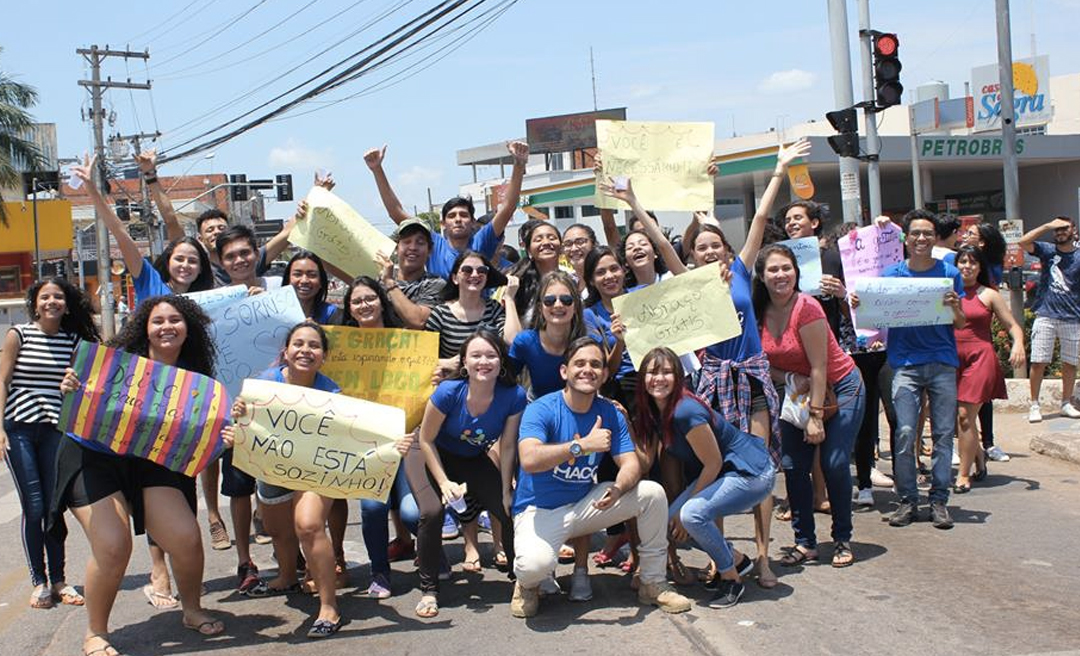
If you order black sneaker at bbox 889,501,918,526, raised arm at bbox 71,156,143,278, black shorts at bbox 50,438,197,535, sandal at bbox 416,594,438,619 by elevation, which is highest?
raised arm at bbox 71,156,143,278

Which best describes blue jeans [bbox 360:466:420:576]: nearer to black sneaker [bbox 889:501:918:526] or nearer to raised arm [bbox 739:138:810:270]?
raised arm [bbox 739:138:810:270]

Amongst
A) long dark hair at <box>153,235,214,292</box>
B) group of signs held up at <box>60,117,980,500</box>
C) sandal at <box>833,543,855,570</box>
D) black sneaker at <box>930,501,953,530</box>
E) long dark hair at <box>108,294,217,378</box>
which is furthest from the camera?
black sneaker at <box>930,501,953,530</box>

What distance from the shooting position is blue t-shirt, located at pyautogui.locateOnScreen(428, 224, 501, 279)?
790 cm

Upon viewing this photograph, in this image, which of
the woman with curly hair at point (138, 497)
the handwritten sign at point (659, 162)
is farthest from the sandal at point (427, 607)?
the handwritten sign at point (659, 162)

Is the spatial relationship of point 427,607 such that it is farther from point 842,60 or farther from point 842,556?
point 842,60

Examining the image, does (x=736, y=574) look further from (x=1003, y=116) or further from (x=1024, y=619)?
(x=1003, y=116)

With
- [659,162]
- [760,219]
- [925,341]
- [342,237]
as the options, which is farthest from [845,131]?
[342,237]

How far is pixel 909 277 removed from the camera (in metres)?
7.52

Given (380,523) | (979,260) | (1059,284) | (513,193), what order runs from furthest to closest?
(1059,284) < (979,260) < (513,193) < (380,523)

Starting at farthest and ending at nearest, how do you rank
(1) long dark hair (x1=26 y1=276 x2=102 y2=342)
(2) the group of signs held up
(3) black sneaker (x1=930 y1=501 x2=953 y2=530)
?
(3) black sneaker (x1=930 y1=501 x2=953 y2=530)
(1) long dark hair (x1=26 y1=276 x2=102 y2=342)
(2) the group of signs held up

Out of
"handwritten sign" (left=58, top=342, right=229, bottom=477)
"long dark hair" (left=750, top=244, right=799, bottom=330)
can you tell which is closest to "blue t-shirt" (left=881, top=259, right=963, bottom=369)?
"long dark hair" (left=750, top=244, right=799, bottom=330)

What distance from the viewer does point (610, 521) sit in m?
5.93

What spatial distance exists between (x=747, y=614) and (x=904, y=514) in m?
2.14

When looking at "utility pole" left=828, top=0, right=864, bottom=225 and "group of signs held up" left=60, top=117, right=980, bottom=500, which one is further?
"utility pole" left=828, top=0, right=864, bottom=225
